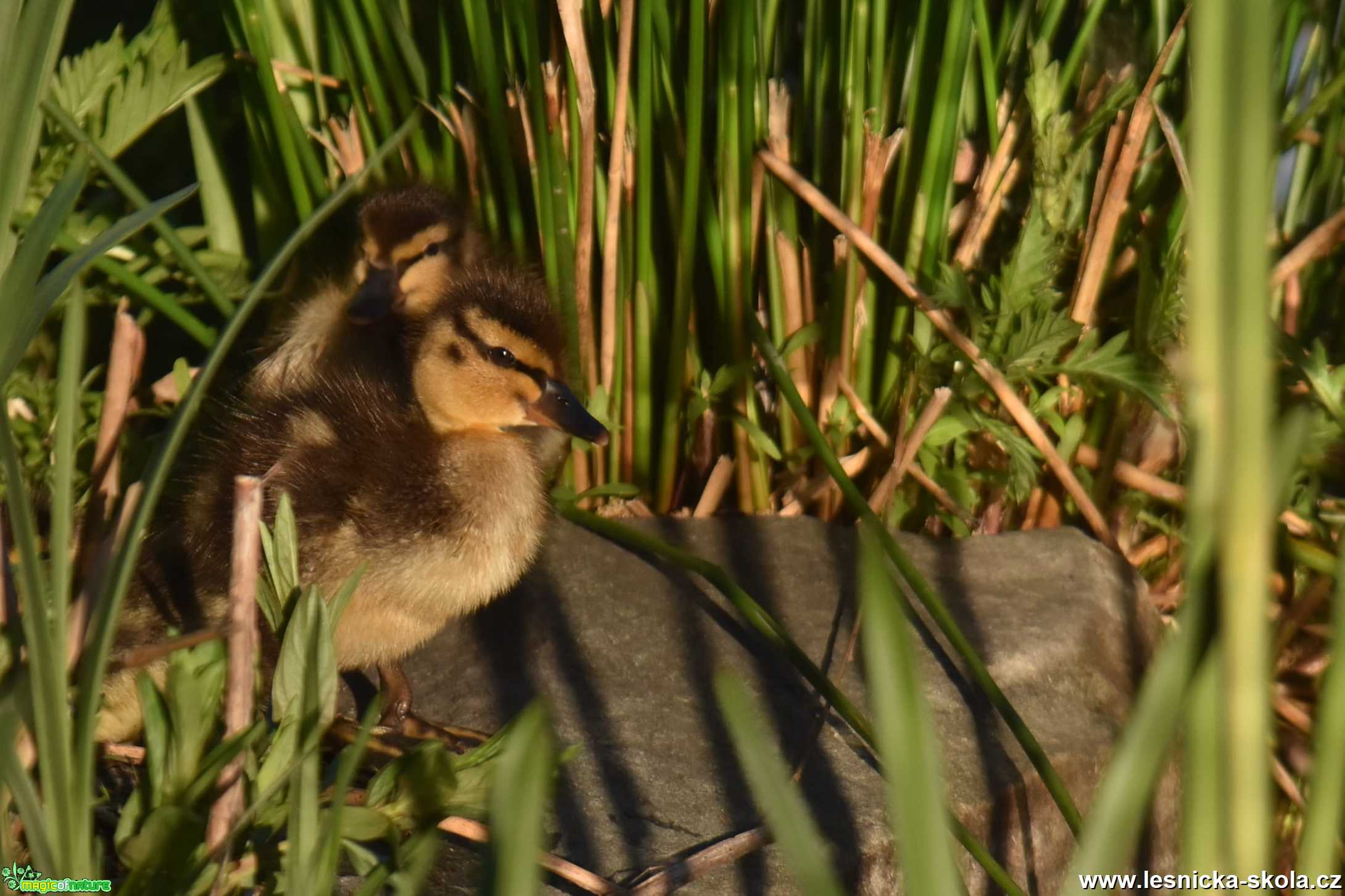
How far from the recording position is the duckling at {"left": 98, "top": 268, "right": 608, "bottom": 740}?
5.99 ft

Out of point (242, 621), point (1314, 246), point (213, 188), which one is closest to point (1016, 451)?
point (1314, 246)

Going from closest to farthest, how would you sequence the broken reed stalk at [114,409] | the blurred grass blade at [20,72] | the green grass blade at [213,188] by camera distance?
the blurred grass blade at [20,72] → the broken reed stalk at [114,409] → the green grass blade at [213,188]

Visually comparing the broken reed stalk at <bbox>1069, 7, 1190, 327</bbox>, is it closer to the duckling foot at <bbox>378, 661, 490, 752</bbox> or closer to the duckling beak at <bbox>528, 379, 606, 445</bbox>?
the duckling beak at <bbox>528, 379, 606, 445</bbox>

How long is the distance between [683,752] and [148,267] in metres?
1.32

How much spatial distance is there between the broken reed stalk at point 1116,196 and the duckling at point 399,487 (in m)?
0.80

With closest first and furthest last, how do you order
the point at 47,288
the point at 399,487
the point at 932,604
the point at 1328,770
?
1. the point at 1328,770
2. the point at 47,288
3. the point at 932,604
4. the point at 399,487

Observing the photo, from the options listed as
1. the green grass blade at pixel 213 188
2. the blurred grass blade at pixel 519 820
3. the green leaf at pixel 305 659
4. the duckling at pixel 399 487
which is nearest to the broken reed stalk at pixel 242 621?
the green leaf at pixel 305 659

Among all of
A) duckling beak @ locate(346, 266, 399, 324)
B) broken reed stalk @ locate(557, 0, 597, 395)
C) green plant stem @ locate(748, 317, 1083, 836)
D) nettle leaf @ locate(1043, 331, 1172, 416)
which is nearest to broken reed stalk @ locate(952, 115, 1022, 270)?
nettle leaf @ locate(1043, 331, 1172, 416)

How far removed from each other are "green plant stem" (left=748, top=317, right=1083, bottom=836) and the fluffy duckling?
0.54 metres

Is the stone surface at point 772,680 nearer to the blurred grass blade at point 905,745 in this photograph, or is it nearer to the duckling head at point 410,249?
the duckling head at point 410,249

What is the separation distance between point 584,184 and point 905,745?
4.89 feet

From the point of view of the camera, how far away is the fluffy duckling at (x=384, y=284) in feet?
7.41

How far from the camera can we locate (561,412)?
6.72 ft

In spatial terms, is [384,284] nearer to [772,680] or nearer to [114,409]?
[114,409]
